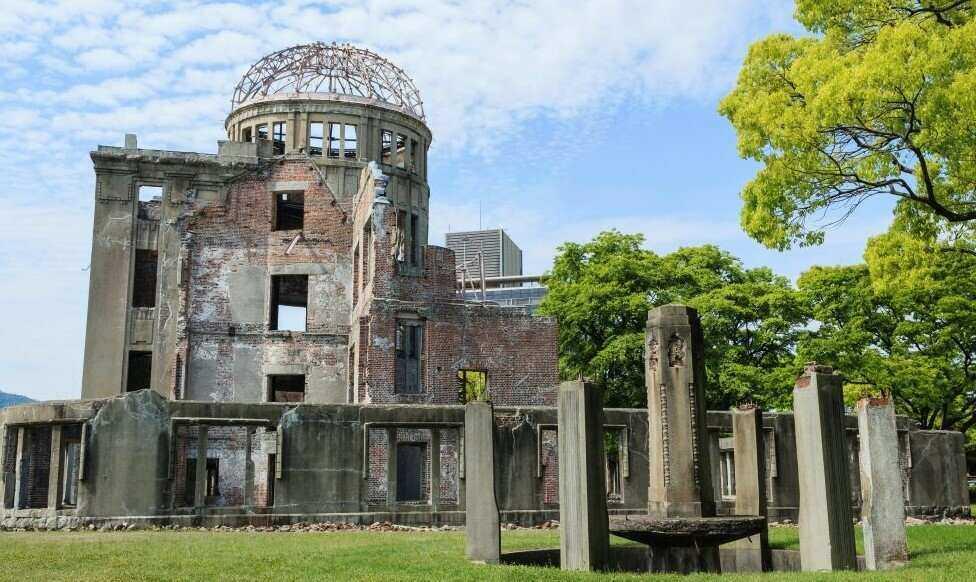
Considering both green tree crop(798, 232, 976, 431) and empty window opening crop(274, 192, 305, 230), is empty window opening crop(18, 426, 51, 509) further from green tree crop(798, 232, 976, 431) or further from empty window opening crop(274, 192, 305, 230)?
green tree crop(798, 232, 976, 431)

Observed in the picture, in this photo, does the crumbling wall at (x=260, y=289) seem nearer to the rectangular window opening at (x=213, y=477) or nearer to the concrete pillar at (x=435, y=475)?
the rectangular window opening at (x=213, y=477)

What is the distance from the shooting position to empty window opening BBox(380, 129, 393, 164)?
39312 mm

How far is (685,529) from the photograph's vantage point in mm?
9969

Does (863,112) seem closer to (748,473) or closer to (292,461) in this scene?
(748,473)

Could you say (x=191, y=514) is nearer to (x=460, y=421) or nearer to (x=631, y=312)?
(x=460, y=421)

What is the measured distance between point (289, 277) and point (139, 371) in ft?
23.0

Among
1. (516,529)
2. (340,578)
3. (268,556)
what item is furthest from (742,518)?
(516,529)

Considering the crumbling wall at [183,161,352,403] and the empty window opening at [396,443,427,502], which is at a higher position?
the crumbling wall at [183,161,352,403]

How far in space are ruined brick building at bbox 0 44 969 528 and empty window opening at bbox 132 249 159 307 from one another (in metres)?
0.08

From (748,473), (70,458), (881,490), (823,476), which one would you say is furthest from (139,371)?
(823,476)

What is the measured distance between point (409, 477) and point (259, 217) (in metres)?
9.84

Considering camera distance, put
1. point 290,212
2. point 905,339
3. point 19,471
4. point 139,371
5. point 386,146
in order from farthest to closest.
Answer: point 386,146 → point 290,212 → point 139,371 → point 905,339 → point 19,471

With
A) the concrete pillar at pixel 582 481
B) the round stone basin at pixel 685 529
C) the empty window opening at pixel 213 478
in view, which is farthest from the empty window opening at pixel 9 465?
the round stone basin at pixel 685 529

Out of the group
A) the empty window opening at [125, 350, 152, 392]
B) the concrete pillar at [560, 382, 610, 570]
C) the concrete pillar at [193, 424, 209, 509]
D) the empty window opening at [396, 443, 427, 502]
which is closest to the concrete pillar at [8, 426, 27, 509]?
the concrete pillar at [193, 424, 209, 509]
